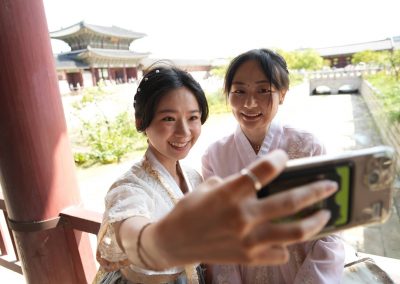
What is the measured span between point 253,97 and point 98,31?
1832 centimetres

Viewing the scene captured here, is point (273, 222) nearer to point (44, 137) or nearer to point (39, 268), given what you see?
point (44, 137)

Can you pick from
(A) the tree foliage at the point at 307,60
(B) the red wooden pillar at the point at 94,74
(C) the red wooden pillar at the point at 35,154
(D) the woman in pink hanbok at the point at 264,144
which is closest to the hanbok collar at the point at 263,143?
(D) the woman in pink hanbok at the point at 264,144

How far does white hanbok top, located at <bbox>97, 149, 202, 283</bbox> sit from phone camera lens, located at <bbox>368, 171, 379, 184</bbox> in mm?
462

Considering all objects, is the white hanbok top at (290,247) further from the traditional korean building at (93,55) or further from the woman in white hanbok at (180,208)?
the traditional korean building at (93,55)

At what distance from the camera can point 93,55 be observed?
54.7 ft

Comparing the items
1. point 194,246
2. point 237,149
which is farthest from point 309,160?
point 237,149

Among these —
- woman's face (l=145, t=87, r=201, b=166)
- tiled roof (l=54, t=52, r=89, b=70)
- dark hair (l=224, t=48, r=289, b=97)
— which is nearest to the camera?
woman's face (l=145, t=87, r=201, b=166)

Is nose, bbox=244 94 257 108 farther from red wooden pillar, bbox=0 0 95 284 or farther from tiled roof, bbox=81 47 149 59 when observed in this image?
tiled roof, bbox=81 47 149 59

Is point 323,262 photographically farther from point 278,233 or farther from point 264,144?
point 278,233

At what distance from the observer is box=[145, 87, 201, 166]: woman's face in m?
0.94

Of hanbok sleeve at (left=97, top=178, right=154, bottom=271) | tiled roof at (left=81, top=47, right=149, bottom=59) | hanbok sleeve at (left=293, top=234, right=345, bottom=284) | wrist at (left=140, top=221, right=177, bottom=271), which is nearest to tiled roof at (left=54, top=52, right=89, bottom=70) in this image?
tiled roof at (left=81, top=47, right=149, bottom=59)

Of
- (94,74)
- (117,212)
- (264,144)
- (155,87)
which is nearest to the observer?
(117,212)

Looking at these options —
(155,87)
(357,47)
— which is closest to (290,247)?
(155,87)

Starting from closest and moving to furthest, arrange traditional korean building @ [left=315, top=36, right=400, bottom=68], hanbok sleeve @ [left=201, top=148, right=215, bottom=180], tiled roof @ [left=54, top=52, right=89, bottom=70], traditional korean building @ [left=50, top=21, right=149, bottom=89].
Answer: hanbok sleeve @ [left=201, top=148, right=215, bottom=180] → tiled roof @ [left=54, top=52, right=89, bottom=70] → traditional korean building @ [left=50, top=21, right=149, bottom=89] → traditional korean building @ [left=315, top=36, right=400, bottom=68]
